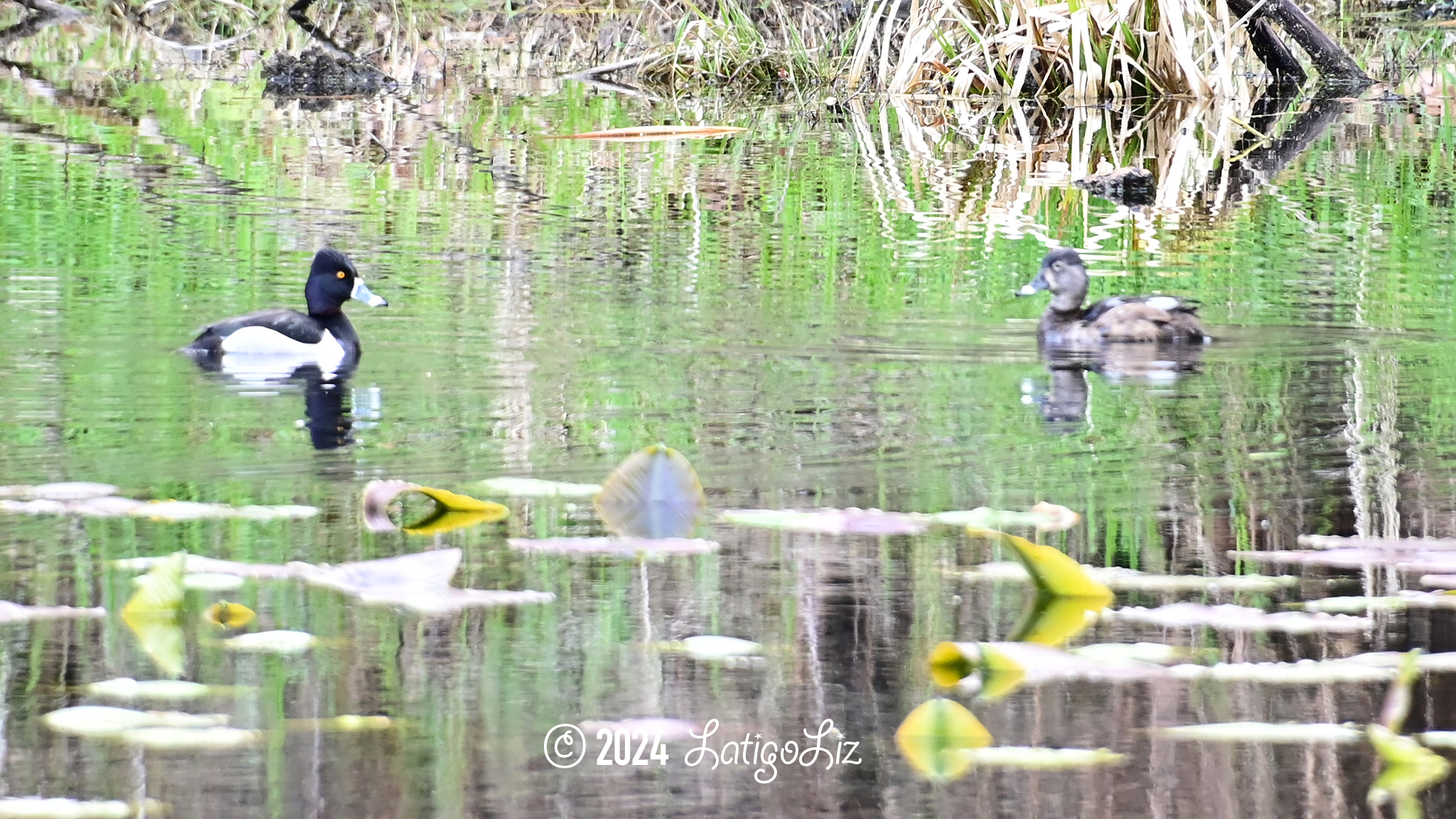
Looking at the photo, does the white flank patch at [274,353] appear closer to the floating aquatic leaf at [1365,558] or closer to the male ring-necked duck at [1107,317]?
the male ring-necked duck at [1107,317]

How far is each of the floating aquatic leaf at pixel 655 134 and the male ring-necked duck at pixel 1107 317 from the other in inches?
277

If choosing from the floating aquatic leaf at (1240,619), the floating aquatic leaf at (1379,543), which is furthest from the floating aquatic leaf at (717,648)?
the floating aquatic leaf at (1379,543)

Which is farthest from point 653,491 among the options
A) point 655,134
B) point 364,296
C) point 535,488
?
point 655,134

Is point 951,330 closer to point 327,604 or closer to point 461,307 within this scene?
point 461,307

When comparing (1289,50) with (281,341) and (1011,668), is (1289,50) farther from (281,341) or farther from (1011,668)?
(1011,668)

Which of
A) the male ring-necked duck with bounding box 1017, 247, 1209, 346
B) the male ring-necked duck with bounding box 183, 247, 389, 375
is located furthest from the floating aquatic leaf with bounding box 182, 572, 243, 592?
the male ring-necked duck with bounding box 1017, 247, 1209, 346

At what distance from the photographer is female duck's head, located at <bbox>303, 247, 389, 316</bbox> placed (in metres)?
7.84

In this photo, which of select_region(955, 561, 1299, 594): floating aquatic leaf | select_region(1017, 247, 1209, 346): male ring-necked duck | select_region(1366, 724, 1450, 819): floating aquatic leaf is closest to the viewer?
select_region(1366, 724, 1450, 819): floating aquatic leaf

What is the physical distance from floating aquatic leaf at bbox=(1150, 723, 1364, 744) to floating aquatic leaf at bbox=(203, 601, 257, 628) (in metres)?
1.64

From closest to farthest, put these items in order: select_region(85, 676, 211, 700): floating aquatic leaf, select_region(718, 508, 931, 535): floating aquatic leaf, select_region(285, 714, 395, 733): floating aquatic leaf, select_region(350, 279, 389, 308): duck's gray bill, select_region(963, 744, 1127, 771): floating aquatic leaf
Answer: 1. select_region(963, 744, 1127, 771): floating aquatic leaf
2. select_region(285, 714, 395, 733): floating aquatic leaf
3. select_region(85, 676, 211, 700): floating aquatic leaf
4. select_region(718, 508, 931, 535): floating aquatic leaf
5. select_region(350, 279, 389, 308): duck's gray bill

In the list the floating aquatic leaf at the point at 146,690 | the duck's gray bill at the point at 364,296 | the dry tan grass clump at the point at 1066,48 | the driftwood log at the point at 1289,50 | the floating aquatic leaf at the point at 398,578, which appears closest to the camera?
the floating aquatic leaf at the point at 146,690

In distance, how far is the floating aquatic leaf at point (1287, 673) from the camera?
3734 millimetres

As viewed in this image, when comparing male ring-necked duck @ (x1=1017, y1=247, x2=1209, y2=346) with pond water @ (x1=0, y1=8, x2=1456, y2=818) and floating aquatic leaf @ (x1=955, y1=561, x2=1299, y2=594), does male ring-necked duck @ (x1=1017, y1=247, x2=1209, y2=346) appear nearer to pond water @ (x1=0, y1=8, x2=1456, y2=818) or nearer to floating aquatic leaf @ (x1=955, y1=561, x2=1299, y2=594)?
pond water @ (x1=0, y1=8, x2=1456, y2=818)

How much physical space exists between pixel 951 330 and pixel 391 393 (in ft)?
7.09
